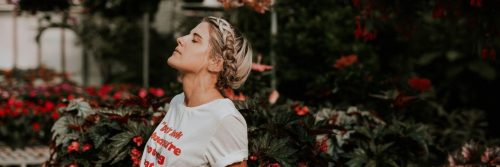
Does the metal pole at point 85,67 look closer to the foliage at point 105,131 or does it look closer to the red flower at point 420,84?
the red flower at point 420,84

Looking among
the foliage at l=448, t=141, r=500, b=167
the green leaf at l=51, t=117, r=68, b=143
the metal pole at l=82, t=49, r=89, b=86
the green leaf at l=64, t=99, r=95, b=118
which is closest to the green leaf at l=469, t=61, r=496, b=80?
the foliage at l=448, t=141, r=500, b=167

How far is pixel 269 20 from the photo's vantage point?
8.02 metres

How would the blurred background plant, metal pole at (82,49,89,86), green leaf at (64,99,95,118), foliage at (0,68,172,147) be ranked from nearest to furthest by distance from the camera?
the blurred background plant, green leaf at (64,99,95,118), foliage at (0,68,172,147), metal pole at (82,49,89,86)

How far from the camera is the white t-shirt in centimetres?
245

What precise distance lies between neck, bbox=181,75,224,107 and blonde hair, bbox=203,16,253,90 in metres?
0.05

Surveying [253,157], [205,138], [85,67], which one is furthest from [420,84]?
[85,67]

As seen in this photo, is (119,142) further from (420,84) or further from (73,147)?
(420,84)

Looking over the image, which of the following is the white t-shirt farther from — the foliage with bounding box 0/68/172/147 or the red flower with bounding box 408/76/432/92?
the foliage with bounding box 0/68/172/147

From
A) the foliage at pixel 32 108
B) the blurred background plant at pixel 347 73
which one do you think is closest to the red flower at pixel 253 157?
the blurred background plant at pixel 347 73

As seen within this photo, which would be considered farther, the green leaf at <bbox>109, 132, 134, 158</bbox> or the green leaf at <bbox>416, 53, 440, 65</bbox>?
the green leaf at <bbox>416, 53, 440, 65</bbox>

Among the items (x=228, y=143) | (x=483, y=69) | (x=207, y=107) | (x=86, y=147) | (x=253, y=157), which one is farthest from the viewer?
(x=483, y=69)

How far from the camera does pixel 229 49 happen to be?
2.57m

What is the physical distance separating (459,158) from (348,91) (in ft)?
4.92

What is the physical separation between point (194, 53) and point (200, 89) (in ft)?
0.41
